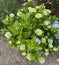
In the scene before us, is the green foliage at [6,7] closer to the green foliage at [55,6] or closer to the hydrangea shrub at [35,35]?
the hydrangea shrub at [35,35]

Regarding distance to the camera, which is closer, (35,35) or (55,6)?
(35,35)

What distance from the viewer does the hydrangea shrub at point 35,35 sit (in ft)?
9.77

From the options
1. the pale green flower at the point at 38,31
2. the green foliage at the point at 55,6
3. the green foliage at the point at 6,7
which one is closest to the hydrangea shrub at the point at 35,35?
the pale green flower at the point at 38,31

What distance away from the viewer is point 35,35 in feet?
10.1

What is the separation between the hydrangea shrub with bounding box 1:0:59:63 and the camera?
9.77ft

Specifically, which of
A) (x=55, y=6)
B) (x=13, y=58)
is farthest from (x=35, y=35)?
(x=55, y=6)

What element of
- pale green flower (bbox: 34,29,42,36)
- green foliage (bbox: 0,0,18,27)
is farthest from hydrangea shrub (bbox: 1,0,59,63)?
green foliage (bbox: 0,0,18,27)

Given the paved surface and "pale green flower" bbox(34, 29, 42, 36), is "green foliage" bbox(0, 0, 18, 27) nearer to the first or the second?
the paved surface

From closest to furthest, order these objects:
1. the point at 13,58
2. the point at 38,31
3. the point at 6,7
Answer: the point at 38,31 < the point at 13,58 < the point at 6,7

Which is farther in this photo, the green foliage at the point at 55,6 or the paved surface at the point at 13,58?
the green foliage at the point at 55,6

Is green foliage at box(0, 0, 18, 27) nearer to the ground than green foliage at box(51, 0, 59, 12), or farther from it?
farther from it

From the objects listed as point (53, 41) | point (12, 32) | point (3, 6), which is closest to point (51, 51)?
point (53, 41)

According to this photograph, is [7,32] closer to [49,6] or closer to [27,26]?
[27,26]

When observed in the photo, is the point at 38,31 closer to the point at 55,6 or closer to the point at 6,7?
the point at 6,7
